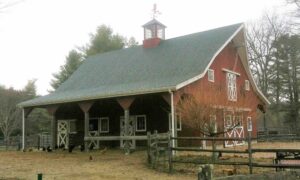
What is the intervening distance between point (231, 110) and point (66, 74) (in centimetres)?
3346

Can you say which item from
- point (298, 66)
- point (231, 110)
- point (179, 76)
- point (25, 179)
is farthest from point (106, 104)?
point (298, 66)

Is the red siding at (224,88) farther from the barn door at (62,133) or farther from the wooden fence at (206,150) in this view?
the barn door at (62,133)

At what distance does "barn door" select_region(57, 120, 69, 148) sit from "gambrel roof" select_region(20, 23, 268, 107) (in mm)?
2459

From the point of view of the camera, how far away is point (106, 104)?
2533cm

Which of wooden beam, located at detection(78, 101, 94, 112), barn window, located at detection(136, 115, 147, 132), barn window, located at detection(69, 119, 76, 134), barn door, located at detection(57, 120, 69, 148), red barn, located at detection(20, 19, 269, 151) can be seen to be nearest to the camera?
red barn, located at detection(20, 19, 269, 151)

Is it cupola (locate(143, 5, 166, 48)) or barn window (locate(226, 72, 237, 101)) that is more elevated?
cupola (locate(143, 5, 166, 48))

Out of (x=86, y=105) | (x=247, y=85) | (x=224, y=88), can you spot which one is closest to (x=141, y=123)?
(x=86, y=105)

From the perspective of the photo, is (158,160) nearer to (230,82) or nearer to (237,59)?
(230,82)

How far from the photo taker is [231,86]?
25078 mm

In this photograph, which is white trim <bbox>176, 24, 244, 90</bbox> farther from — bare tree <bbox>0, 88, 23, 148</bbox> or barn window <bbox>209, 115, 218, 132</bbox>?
bare tree <bbox>0, 88, 23, 148</bbox>

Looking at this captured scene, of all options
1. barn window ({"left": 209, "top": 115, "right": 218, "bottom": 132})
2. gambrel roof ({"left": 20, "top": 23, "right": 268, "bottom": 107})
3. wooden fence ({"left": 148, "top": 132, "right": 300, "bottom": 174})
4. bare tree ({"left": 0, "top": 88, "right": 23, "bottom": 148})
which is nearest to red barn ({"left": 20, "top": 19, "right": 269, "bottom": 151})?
gambrel roof ({"left": 20, "top": 23, "right": 268, "bottom": 107})

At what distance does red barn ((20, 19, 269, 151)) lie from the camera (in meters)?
20.0

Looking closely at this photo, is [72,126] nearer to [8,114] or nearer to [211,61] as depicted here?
[211,61]

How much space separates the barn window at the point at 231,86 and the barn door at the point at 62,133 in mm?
11089
